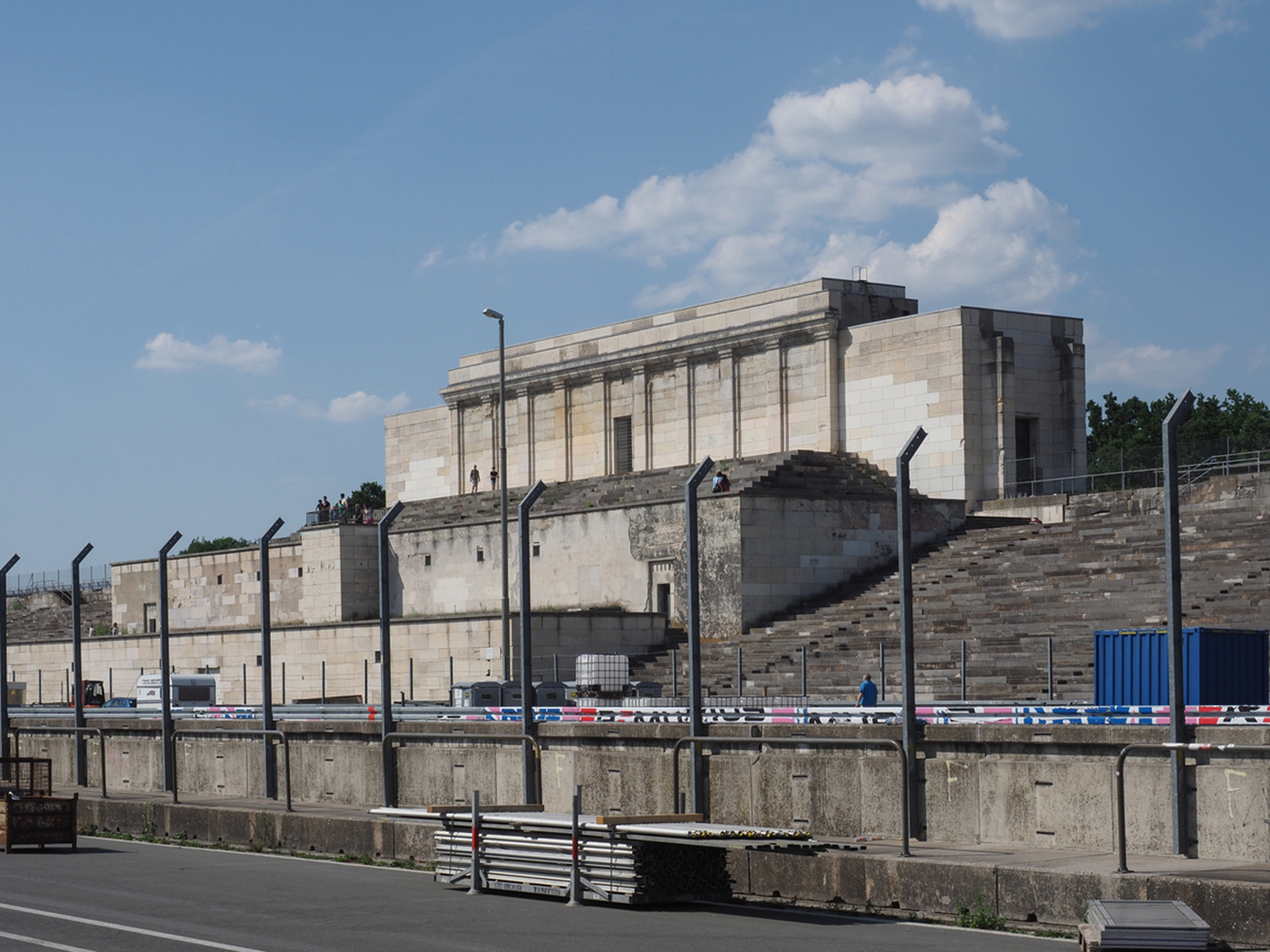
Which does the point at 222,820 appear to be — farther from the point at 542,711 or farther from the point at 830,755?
the point at 830,755

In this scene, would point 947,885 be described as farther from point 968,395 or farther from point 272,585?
point 272,585

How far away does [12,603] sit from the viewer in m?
104

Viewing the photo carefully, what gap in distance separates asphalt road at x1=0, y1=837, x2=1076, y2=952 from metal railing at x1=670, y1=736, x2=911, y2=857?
1.39 m

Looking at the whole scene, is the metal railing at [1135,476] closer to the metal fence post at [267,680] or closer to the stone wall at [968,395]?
the stone wall at [968,395]

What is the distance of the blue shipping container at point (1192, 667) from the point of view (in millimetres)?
30484

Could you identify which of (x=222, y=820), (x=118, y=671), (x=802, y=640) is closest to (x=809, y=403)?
(x=802, y=640)

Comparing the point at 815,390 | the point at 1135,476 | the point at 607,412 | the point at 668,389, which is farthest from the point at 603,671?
the point at 607,412

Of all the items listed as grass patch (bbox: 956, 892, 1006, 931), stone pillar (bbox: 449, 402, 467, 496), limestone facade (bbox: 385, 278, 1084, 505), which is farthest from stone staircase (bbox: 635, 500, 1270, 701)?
stone pillar (bbox: 449, 402, 467, 496)

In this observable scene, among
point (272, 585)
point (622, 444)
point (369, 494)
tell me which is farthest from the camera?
point (369, 494)

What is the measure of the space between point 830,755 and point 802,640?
26.2 m

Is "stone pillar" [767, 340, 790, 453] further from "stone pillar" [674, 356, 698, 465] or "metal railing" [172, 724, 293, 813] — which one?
"metal railing" [172, 724, 293, 813]

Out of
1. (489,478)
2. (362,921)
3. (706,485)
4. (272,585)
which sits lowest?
(362,921)

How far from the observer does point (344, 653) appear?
56.9m

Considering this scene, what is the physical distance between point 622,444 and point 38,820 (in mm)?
46709
